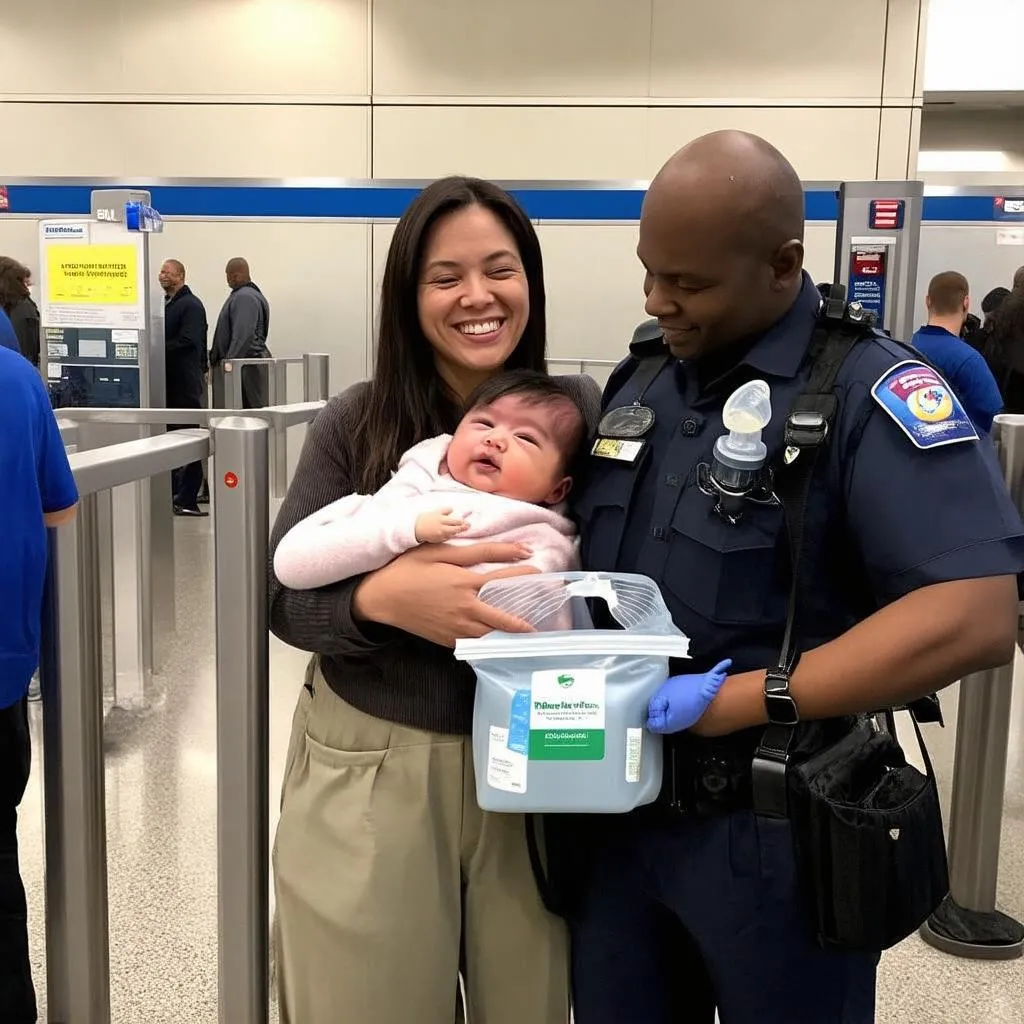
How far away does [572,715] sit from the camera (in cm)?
100

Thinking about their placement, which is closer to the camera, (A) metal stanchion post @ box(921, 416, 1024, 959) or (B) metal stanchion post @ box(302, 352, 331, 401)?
(A) metal stanchion post @ box(921, 416, 1024, 959)

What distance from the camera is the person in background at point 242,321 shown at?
7113 millimetres

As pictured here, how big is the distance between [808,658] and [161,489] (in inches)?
126

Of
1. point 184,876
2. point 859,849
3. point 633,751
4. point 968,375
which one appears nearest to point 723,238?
point 633,751

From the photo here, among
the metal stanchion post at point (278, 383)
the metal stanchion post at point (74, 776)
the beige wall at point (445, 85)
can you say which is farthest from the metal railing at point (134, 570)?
the beige wall at point (445, 85)

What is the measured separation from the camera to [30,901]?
2.46m

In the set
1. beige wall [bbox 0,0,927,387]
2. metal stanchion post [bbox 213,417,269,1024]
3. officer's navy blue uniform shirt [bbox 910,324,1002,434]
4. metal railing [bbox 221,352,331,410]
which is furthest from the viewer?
beige wall [bbox 0,0,927,387]

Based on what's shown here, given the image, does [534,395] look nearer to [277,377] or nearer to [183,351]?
[277,377]

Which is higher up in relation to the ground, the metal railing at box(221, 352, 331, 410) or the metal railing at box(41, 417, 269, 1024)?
the metal railing at box(221, 352, 331, 410)

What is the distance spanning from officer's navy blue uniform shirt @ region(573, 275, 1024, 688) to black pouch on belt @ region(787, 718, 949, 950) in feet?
0.44

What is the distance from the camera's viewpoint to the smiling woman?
1.21 metres

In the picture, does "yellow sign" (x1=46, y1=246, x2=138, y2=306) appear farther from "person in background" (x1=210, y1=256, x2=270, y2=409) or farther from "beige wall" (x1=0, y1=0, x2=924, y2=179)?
"beige wall" (x1=0, y1=0, x2=924, y2=179)

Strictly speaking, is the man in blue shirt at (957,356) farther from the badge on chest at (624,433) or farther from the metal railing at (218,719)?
the metal railing at (218,719)

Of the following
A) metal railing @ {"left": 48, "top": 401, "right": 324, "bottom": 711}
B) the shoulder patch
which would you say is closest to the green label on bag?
the shoulder patch
